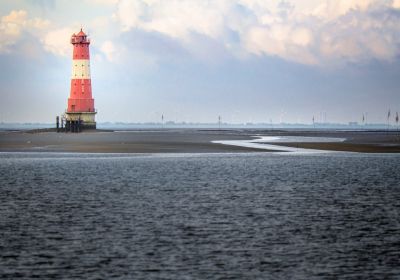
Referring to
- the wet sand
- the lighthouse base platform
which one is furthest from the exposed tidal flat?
the lighthouse base platform

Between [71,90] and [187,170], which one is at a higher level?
[71,90]

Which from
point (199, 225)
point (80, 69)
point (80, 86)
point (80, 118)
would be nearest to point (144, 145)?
point (80, 86)

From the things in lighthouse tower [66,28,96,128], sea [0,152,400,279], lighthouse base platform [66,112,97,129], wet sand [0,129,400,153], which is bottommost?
sea [0,152,400,279]

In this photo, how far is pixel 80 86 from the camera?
3861 inches

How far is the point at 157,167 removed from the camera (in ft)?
120

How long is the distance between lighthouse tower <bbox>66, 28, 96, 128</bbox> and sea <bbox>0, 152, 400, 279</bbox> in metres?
66.6

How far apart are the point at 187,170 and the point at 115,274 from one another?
22788 millimetres

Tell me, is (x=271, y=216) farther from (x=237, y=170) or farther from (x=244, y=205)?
(x=237, y=170)

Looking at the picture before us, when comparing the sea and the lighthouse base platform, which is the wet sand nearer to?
the lighthouse base platform

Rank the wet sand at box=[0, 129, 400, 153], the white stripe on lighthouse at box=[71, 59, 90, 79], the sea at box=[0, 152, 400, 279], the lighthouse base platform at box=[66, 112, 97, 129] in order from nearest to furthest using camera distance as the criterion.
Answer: the sea at box=[0, 152, 400, 279] → the wet sand at box=[0, 129, 400, 153] → the white stripe on lighthouse at box=[71, 59, 90, 79] → the lighthouse base platform at box=[66, 112, 97, 129]

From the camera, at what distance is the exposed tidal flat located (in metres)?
12.4

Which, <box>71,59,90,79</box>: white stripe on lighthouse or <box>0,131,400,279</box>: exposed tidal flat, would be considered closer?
<box>0,131,400,279</box>: exposed tidal flat

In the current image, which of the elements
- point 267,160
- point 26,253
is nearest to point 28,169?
point 267,160

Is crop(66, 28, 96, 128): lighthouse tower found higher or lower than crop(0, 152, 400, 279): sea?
higher
